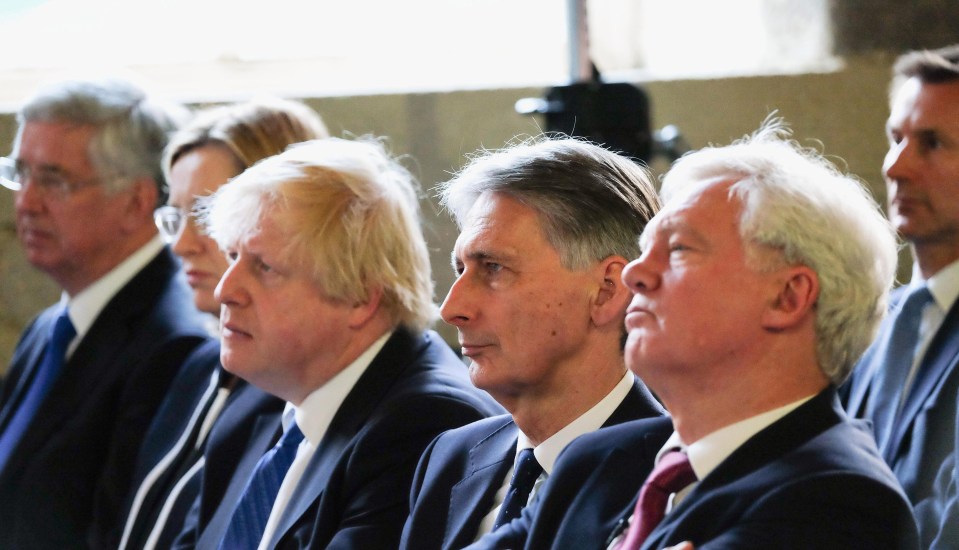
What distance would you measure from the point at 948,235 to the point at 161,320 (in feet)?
6.59

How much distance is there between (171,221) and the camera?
12.0ft

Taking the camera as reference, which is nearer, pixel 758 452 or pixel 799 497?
pixel 799 497

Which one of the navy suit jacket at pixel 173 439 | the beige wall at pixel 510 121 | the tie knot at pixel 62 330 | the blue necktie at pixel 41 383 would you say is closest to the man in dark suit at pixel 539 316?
the navy suit jacket at pixel 173 439

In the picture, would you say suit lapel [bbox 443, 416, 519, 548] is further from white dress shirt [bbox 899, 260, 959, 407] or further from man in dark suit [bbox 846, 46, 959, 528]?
white dress shirt [bbox 899, 260, 959, 407]

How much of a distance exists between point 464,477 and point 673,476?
2.00 ft

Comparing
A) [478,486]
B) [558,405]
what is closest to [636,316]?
[558,405]

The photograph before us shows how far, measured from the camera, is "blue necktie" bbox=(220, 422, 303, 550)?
2.80m

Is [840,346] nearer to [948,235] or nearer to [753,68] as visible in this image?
[948,235]

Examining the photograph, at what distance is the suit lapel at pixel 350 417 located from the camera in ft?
8.69

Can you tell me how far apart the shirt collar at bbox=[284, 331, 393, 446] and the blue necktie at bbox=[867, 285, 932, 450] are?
1.04m

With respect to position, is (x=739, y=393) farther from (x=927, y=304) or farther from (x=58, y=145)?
(x=58, y=145)

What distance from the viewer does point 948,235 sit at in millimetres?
2998

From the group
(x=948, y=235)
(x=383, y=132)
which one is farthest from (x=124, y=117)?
(x=948, y=235)

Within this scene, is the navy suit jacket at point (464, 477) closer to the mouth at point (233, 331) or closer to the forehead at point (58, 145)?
the mouth at point (233, 331)
